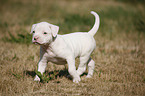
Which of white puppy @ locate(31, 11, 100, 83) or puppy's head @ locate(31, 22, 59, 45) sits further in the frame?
white puppy @ locate(31, 11, 100, 83)

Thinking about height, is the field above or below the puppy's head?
below

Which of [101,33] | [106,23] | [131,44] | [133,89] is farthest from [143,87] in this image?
[106,23]

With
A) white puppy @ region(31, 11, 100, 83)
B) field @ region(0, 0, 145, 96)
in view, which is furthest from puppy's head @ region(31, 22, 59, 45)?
field @ region(0, 0, 145, 96)

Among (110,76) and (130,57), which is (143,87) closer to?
(110,76)

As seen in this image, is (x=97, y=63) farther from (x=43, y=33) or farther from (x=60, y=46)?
(x=43, y=33)

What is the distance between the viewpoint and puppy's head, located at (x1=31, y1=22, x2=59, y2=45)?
10.6ft

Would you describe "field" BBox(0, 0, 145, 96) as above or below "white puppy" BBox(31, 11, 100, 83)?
below

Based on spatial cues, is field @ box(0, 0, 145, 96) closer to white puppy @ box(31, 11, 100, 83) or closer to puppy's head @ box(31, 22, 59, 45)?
white puppy @ box(31, 11, 100, 83)

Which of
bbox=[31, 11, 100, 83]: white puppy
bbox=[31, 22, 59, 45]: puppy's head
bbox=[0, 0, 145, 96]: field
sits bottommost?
bbox=[0, 0, 145, 96]: field

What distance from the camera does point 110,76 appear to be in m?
4.12

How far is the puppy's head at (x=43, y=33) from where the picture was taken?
127 inches

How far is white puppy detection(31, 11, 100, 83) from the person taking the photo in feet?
11.0

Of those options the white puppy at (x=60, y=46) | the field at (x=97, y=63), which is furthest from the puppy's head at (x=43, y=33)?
the field at (x=97, y=63)

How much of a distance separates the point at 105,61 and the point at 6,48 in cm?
289
